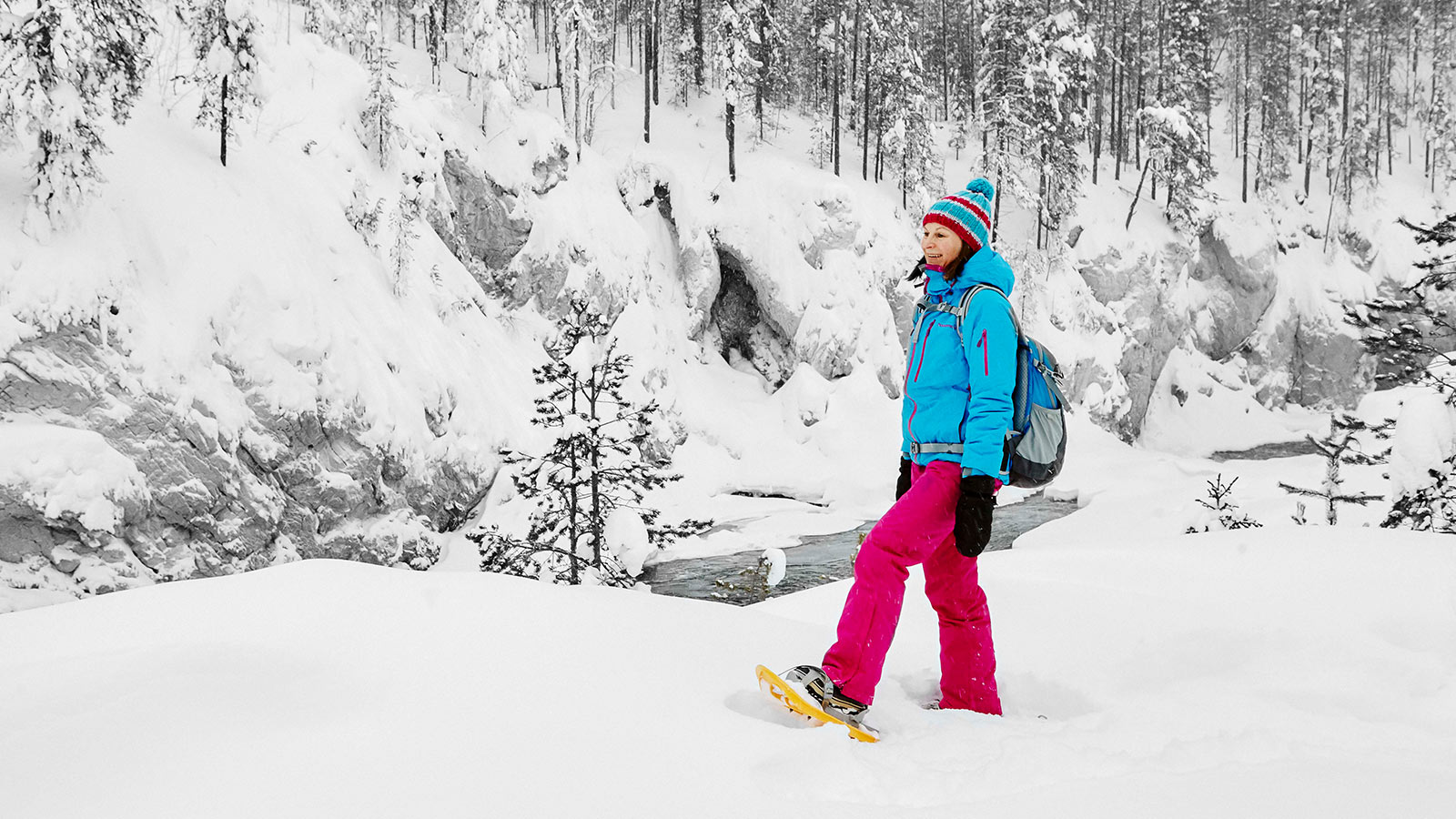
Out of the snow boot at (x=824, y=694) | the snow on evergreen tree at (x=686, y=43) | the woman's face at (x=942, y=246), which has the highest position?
the snow on evergreen tree at (x=686, y=43)

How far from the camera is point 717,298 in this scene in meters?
29.3

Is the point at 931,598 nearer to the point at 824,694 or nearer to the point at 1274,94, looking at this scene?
the point at 824,694

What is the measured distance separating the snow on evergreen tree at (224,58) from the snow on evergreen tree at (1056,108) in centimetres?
2758

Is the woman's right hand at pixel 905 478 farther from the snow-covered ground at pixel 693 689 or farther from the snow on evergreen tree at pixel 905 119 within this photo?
the snow on evergreen tree at pixel 905 119

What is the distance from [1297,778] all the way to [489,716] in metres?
2.22

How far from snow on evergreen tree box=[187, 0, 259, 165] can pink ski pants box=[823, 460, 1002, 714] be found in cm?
1648

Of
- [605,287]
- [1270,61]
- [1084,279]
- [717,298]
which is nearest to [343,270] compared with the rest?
[605,287]

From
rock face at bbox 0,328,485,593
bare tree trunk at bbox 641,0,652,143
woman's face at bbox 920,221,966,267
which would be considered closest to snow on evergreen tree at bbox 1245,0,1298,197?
bare tree trunk at bbox 641,0,652,143

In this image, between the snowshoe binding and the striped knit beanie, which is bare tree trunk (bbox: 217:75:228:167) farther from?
the snowshoe binding

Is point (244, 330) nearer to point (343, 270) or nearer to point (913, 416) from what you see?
point (343, 270)

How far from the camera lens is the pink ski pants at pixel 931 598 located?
2.95 metres

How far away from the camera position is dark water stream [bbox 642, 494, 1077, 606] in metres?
14.3

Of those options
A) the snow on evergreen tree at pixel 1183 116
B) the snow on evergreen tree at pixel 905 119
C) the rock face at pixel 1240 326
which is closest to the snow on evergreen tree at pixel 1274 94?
the snow on evergreen tree at pixel 1183 116

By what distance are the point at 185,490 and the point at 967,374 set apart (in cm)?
1325
